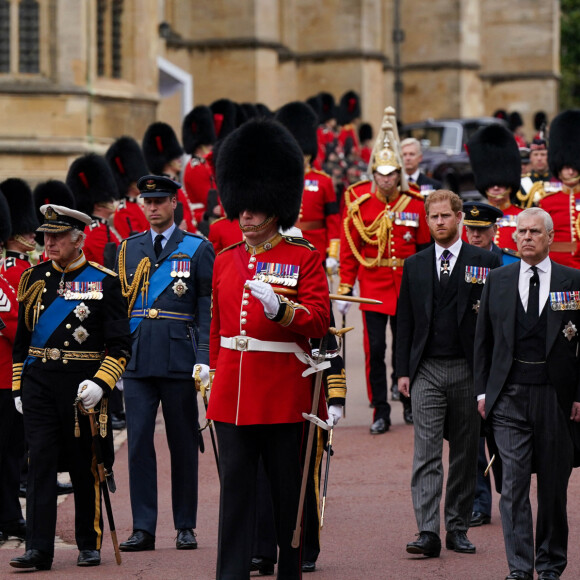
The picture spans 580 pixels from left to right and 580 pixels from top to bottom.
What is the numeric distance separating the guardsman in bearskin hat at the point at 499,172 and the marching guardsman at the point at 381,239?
53 cm

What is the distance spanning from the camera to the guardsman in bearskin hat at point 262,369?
6.59 m

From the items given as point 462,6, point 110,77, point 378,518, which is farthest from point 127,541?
point 462,6

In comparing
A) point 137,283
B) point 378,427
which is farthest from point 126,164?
point 137,283

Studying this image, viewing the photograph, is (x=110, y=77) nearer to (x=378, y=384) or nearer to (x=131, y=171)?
(x=131, y=171)

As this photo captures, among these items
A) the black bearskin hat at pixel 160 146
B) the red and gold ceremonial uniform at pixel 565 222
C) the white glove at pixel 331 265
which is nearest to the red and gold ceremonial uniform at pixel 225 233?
the red and gold ceremonial uniform at pixel 565 222

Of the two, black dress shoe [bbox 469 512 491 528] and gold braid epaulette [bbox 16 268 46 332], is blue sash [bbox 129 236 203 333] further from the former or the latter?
black dress shoe [bbox 469 512 491 528]

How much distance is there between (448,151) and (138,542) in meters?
24.2

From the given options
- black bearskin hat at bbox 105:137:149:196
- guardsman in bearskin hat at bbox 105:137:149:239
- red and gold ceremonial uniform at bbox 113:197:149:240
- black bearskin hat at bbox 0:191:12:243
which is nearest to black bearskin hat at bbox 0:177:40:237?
black bearskin hat at bbox 0:191:12:243

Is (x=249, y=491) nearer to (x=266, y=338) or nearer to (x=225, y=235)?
(x=266, y=338)

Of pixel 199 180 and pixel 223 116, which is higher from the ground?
pixel 223 116

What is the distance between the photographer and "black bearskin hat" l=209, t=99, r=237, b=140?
17719mm

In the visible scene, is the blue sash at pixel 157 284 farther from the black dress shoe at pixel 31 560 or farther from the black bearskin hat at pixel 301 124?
the black bearskin hat at pixel 301 124

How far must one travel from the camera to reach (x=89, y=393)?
741 centimetres

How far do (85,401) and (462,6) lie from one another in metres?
36.1
